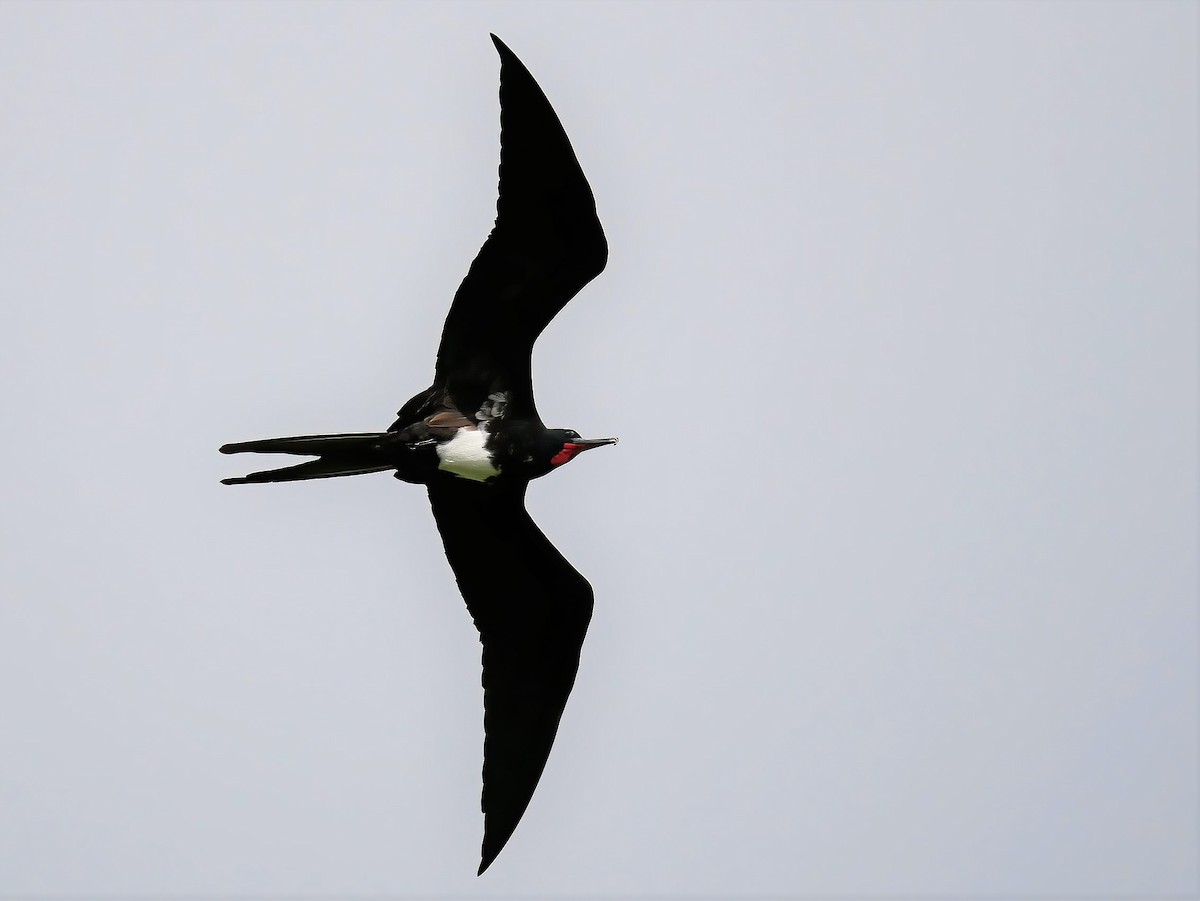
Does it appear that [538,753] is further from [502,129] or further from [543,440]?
[502,129]

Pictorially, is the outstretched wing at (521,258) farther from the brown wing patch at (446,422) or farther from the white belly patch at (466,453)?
the white belly patch at (466,453)

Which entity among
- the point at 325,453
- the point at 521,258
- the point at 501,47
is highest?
the point at 501,47

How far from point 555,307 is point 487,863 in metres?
3.72

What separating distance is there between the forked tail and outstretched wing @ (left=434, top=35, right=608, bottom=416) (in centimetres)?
64

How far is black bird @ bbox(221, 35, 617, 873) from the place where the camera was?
1011 centimetres

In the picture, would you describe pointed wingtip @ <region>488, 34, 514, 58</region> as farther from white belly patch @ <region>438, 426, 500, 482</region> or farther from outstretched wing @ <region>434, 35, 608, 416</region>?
white belly patch @ <region>438, 426, 500, 482</region>

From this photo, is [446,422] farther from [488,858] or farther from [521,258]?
[488,858]

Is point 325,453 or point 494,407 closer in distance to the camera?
point 325,453

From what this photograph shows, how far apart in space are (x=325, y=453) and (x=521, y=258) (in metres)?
1.69

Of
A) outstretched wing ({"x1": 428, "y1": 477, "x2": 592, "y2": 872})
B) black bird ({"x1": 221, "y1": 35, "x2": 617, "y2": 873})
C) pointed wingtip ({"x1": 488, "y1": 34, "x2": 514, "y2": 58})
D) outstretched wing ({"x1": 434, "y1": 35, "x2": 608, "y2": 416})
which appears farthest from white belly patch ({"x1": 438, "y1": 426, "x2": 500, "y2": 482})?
pointed wingtip ({"x1": 488, "y1": 34, "x2": 514, "y2": 58})

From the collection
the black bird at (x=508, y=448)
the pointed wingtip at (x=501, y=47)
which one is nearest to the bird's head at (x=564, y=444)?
the black bird at (x=508, y=448)

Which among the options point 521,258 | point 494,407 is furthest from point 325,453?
point 521,258

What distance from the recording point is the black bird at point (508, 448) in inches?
398

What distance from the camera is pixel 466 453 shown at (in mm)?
10742
